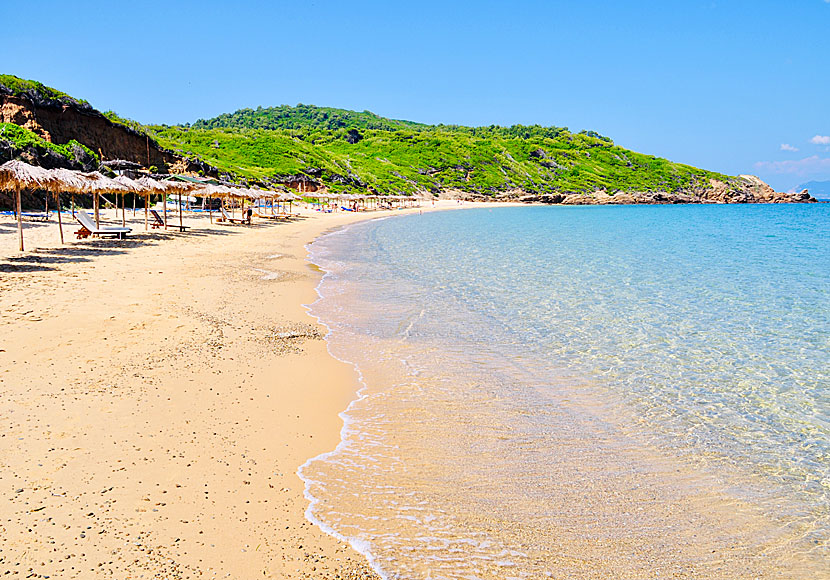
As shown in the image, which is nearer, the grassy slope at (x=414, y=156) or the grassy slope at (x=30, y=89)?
the grassy slope at (x=30, y=89)

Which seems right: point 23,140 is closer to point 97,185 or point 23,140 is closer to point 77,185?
point 97,185

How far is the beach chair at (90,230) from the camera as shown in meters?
16.2

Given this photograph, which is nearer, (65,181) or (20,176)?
(20,176)

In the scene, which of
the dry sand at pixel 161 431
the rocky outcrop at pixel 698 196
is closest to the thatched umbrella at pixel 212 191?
the dry sand at pixel 161 431

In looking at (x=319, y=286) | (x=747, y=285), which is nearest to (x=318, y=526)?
(x=319, y=286)

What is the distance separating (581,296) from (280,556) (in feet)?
29.8

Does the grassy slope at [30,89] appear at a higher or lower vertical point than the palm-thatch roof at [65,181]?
higher

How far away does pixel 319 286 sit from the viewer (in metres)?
11.3

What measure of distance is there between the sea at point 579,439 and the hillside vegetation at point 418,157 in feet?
155

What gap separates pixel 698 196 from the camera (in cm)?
10138

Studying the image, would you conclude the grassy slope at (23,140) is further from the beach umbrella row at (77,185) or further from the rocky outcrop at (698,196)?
the rocky outcrop at (698,196)

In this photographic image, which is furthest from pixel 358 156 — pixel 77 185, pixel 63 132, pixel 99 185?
pixel 77 185

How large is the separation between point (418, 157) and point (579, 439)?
97.0m

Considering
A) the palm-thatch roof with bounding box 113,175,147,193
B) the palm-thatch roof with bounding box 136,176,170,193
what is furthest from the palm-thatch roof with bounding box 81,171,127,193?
the palm-thatch roof with bounding box 136,176,170,193
